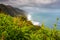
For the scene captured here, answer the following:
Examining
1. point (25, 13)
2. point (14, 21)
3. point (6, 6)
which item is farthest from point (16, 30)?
point (6, 6)

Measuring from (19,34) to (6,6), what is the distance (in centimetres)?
502

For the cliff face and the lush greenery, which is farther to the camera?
the cliff face

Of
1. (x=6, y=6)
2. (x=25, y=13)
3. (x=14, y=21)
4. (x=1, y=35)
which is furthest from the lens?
(x=6, y=6)

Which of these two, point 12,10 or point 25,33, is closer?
point 25,33

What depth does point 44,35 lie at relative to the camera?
6.11 meters

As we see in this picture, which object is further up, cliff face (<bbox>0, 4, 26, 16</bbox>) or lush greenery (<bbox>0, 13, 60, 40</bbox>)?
cliff face (<bbox>0, 4, 26, 16</bbox>)

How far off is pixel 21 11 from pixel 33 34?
4.43 m

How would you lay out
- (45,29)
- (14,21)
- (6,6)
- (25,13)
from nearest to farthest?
(45,29)
(14,21)
(25,13)
(6,6)

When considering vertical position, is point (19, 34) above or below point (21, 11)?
below

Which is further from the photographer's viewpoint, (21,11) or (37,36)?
(21,11)

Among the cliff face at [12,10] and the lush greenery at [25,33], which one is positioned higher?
the cliff face at [12,10]

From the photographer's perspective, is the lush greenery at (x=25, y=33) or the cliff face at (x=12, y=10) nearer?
the lush greenery at (x=25, y=33)

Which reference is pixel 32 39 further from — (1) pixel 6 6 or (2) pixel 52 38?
(1) pixel 6 6

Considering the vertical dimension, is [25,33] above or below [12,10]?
below
